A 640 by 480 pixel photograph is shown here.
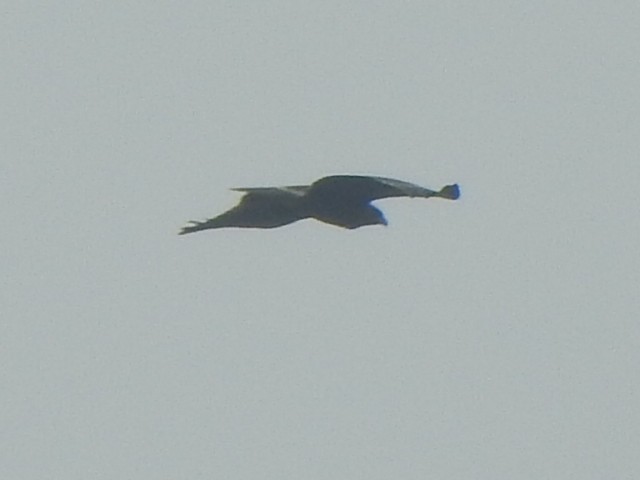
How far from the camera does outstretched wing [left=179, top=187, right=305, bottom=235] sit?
11.4 m

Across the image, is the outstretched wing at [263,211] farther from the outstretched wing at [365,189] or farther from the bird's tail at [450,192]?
the bird's tail at [450,192]

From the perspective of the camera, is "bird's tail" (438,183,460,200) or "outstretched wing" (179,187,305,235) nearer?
"bird's tail" (438,183,460,200)

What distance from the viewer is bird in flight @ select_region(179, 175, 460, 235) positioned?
35.9ft

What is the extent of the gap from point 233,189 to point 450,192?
5.36 ft

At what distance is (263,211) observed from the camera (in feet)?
38.2

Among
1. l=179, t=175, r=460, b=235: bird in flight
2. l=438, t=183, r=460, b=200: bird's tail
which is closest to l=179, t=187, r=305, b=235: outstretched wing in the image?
l=179, t=175, r=460, b=235: bird in flight

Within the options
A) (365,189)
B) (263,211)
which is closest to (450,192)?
(365,189)

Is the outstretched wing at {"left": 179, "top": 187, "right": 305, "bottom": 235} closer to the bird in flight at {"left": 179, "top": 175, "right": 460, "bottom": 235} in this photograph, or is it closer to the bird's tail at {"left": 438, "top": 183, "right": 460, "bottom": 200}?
the bird in flight at {"left": 179, "top": 175, "right": 460, "bottom": 235}

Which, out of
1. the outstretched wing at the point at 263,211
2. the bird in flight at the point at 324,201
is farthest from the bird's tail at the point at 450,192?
the outstretched wing at the point at 263,211

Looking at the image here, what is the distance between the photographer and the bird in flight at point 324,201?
10930mm

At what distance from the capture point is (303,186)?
37.3ft

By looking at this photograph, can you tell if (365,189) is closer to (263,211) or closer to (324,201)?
(324,201)

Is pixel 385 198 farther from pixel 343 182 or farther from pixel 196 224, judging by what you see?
pixel 196 224

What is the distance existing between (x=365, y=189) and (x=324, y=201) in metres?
0.36
